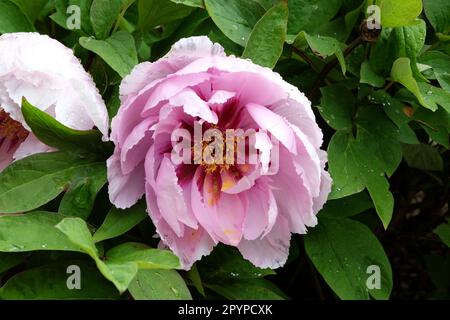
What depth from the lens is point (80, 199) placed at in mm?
705

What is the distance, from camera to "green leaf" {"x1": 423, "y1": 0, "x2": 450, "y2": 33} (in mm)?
839

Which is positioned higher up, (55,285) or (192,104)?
(192,104)

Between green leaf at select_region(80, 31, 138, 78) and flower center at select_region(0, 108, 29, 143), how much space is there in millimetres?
116

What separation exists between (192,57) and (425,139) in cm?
51

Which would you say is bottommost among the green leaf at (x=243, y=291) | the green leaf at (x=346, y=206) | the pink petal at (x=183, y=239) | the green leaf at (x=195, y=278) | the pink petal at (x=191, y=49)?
the green leaf at (x=243, y=291)

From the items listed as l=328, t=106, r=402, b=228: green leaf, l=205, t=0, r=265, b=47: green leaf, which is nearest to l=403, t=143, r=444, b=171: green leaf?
l=328, t=106, r=402, b=228: green leaf

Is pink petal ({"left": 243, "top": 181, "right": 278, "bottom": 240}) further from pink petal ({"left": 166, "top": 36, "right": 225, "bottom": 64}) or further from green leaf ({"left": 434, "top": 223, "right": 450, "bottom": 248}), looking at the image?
green leaf ({"left": 434, "top": 223, "right": 450, "bottom": 248})

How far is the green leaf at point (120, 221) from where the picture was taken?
68 cm

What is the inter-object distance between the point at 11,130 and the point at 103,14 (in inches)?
6.3

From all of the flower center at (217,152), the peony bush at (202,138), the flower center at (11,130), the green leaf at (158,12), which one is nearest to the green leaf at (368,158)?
the peony bush at (202,138)

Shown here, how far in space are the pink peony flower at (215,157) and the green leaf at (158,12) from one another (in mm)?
150

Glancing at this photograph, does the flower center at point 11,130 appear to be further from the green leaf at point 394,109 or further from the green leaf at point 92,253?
the green leaf at point 394,109

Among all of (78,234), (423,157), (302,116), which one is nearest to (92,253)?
(78,234)

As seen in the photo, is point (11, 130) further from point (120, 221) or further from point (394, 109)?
point (394, 109)
